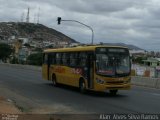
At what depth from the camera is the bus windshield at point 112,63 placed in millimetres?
Answer: 23031

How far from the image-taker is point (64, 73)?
2792 cm

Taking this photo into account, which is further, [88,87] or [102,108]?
[88,87]

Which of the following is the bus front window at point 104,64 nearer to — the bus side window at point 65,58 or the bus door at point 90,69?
the bus door at point 90,69

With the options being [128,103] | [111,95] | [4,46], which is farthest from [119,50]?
[4,46]

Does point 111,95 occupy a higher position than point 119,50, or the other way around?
point 119,50

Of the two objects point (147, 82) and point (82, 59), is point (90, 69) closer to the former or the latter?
point (82, 59)

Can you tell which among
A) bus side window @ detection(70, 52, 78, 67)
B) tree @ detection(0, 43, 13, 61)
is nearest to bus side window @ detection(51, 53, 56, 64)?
bus side window @ detection(70, 52, 78, 67)

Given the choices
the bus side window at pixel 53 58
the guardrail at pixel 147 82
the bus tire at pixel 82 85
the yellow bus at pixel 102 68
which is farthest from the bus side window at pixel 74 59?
the guardrail at pixel 147 82

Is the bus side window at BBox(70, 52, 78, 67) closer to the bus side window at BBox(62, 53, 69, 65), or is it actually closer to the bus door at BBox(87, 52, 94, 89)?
the bus side window at BBox(62, 53, 69, 65)

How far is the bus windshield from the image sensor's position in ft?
75.6

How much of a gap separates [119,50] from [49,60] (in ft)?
29.8

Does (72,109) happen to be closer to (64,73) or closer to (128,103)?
(128,103)

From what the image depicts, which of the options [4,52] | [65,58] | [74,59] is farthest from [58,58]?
[4,52]

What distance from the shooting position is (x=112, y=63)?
76.2 ft
